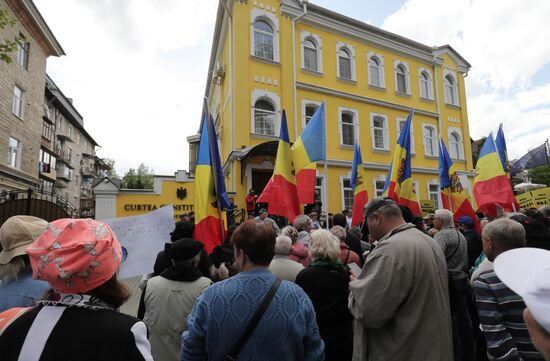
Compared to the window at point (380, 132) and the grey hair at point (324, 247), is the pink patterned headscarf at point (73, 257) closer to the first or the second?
the grey hair at point (324, 247)

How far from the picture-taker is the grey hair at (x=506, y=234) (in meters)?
2.64

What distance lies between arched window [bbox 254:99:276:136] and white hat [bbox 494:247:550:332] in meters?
14.0

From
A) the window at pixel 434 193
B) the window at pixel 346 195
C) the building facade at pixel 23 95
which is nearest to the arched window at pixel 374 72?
the window at pixel 346 195

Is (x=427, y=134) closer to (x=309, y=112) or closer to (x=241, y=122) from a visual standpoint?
(x=309, y=112)

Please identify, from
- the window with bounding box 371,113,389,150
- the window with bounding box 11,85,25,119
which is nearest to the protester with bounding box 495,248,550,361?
the window with bounding box 371,113,389,150

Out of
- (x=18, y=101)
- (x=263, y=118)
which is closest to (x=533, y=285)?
(x=263, y=118)

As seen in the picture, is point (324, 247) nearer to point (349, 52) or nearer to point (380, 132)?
point (380, 132)

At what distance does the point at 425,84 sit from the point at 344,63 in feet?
21.8

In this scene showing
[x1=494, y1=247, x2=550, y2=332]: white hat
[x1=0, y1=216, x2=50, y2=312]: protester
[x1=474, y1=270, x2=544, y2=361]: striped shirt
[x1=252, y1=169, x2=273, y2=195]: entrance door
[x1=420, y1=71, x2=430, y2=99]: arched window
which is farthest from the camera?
[x1=420, y1=71, x2=430, y2=99]: arched window

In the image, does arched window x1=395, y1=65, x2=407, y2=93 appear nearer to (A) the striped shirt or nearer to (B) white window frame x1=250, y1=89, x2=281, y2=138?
→ (B) white window frame x1=250, y1=89, x2=281, y2=138

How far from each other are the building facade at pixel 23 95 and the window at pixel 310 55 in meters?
16.2

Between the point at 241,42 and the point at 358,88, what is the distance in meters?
7.25

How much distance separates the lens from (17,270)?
210 cm

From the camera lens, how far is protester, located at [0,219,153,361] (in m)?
1.20
